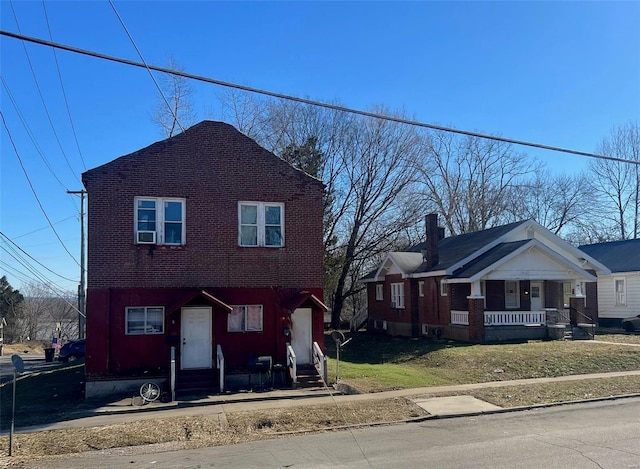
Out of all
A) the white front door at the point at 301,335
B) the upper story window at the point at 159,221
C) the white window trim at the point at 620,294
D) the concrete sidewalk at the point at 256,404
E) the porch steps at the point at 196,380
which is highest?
the upper story window at the point at 159,221

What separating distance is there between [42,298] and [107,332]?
263 feet

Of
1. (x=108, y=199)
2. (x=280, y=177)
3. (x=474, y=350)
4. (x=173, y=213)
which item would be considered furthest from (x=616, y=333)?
(x=108, y=199)

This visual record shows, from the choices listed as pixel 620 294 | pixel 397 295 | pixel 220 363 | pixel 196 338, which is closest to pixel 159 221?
pixel 196 338

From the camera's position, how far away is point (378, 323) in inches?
1462

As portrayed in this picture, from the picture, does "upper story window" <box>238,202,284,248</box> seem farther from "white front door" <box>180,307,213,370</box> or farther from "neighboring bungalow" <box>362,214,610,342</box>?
"neighboring bungalow" <box>362,214,610,342</box>

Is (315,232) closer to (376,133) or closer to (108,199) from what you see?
(108,199)

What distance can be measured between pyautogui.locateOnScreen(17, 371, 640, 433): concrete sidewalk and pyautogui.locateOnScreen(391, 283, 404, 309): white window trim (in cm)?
1626

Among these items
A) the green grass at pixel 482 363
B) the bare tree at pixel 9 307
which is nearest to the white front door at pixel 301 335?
the green grass at pixel 482 363

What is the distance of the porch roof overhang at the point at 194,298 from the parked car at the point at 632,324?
24473 millimetres

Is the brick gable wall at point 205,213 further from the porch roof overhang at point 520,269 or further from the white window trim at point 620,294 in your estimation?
the white window trim at point 620,294

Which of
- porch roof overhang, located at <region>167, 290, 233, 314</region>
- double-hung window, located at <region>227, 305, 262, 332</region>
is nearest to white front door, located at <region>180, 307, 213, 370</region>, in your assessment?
porch roof overhang, located at <region>167, 290, 233, 314</region>

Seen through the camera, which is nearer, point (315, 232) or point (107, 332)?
point (107, 332)

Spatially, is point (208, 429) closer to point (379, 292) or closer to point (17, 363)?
point (17, 363)

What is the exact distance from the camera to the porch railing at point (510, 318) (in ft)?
85.5
